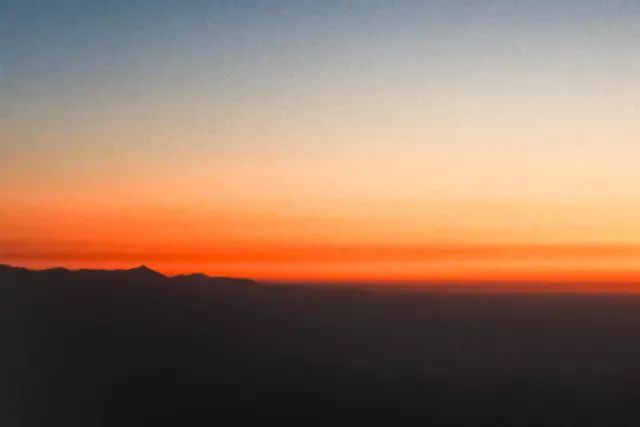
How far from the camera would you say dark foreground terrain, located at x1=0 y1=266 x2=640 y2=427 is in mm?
11219

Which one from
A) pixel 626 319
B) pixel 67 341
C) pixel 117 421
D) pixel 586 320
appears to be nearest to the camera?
pixel 117 421

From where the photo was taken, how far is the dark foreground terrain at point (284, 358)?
1122 centimetres

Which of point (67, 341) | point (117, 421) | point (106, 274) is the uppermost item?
point (106, 274)

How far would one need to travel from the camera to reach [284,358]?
50.8 feet

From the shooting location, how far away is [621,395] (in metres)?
13.8

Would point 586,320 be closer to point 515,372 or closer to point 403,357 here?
point 515,372

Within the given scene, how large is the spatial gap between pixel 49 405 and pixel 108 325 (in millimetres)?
6032

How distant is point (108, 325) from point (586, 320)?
14113 mm

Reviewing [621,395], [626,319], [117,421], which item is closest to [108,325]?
[117,421]

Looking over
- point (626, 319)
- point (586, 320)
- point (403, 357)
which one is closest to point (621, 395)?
point (403, 357)

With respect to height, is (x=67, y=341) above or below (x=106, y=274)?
below

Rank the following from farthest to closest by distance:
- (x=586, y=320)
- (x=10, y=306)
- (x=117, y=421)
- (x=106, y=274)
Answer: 1. (x=586, y=320)
2. (x=106, y=274)
3. (x=117, y=421)
4. (x=10, y=306)

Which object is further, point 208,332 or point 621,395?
point 208,332

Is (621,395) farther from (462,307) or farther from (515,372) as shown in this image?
(462,307)
